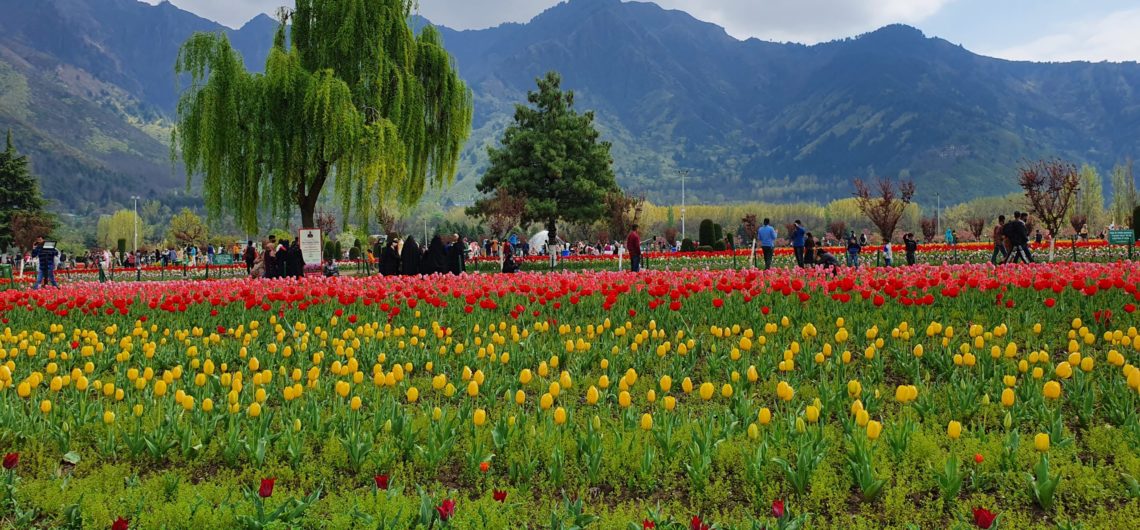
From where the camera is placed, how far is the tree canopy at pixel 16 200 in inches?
2095

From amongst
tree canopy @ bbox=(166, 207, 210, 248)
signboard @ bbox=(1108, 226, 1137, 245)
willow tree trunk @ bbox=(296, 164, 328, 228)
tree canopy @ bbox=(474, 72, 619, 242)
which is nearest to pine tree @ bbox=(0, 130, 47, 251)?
tree canopy @ bbox=(166, 207, 210, 248)

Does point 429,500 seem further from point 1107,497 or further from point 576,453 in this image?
point 1107,497

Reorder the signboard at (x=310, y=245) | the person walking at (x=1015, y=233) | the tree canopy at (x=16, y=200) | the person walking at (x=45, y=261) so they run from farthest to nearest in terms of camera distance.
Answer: the tree canopy at (x=16, y=200)
the signboard at (x=310, y=245)
the person walking at (x=45, y=261)
the person walking at (x=1015, y=233)

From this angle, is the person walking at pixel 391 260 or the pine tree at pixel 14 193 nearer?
the person walking at pixel 391 260

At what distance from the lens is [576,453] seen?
4234 mm

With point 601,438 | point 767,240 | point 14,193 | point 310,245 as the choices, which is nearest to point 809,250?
point 767,240

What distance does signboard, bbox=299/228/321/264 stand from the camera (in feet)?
67.2

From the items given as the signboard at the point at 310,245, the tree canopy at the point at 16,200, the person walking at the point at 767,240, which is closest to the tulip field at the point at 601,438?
the signboard at the point at 310,245

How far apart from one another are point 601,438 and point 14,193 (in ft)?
213

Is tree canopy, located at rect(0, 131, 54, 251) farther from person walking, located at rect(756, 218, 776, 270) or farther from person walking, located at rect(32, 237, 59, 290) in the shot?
person walking, located at rect(756, 218, 776, 270)

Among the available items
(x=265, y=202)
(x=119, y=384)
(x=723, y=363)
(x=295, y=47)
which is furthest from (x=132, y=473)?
(x=295, y=47)

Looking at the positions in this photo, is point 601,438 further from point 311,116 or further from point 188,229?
point 188,229

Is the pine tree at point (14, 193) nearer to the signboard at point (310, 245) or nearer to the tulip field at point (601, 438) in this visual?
the signboard at point (310, 245)

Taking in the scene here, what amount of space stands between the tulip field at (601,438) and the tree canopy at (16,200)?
55.8 metres
